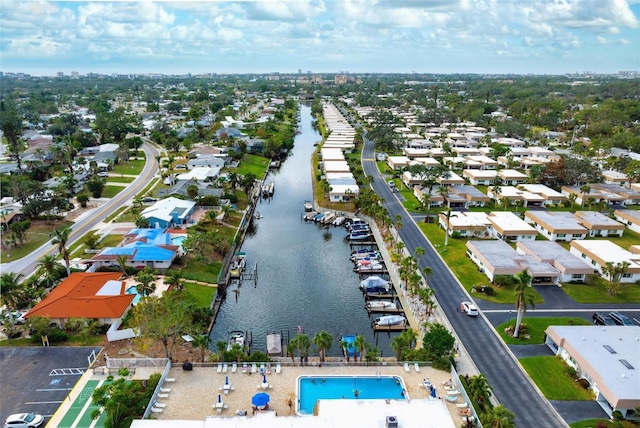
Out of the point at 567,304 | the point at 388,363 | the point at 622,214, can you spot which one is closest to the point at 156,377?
the point at 388,363

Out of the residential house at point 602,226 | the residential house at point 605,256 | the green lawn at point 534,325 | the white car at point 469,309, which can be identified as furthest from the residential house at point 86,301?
the residential house at point 602,226

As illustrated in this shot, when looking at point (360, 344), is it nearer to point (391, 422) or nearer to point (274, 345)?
point (274, 345)

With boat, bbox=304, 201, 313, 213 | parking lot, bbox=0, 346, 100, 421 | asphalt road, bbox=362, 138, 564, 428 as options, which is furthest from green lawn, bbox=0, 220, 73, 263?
asphalt road, bbox=362, 138, 564, 428

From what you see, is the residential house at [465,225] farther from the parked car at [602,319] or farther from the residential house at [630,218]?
the residential house at [630,218]

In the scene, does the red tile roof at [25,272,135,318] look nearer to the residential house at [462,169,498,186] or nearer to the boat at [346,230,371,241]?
the boat at [346,230,371,241]

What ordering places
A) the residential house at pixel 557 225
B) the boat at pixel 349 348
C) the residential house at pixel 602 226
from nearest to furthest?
the boat at pixel 349 348
the residential house at pixel 557 225
the residential house at pixel 602 226

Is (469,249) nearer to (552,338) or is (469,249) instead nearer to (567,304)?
(567,304)
